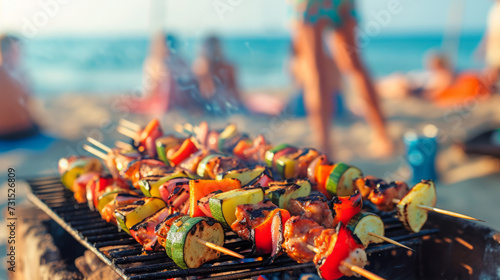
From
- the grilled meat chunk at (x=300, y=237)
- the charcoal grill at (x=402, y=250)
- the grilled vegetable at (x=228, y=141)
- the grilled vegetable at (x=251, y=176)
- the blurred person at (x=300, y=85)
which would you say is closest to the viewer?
the grilled meat chunk at (x=300, y=237)

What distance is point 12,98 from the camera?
7.62 metres

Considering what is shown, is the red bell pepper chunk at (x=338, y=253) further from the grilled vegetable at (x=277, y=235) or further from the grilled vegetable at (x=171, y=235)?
the grilled vegetable at (x=171, y=235)

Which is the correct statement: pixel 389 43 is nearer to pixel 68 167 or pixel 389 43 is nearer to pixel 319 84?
pixel 319 84

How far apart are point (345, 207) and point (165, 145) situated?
4.62 feet

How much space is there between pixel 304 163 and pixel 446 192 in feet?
10.8

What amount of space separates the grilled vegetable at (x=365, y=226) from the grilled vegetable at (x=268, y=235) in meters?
0.31

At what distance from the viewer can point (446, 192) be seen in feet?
17.0

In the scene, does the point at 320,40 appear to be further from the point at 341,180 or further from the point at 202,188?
the point at 202,188

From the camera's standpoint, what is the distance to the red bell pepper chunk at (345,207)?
1.98 m

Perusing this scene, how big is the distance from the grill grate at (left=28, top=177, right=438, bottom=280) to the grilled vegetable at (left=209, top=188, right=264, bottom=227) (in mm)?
173

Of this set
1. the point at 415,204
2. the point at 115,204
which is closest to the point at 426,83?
the point at 415,204

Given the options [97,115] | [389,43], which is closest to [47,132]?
[97,115]

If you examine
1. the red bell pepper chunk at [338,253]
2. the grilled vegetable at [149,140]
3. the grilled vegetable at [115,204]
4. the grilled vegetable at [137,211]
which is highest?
the grilled vegetable at [149,140]

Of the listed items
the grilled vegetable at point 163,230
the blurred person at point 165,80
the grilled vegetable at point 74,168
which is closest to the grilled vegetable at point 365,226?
the grilled vegetable at point 163,230
